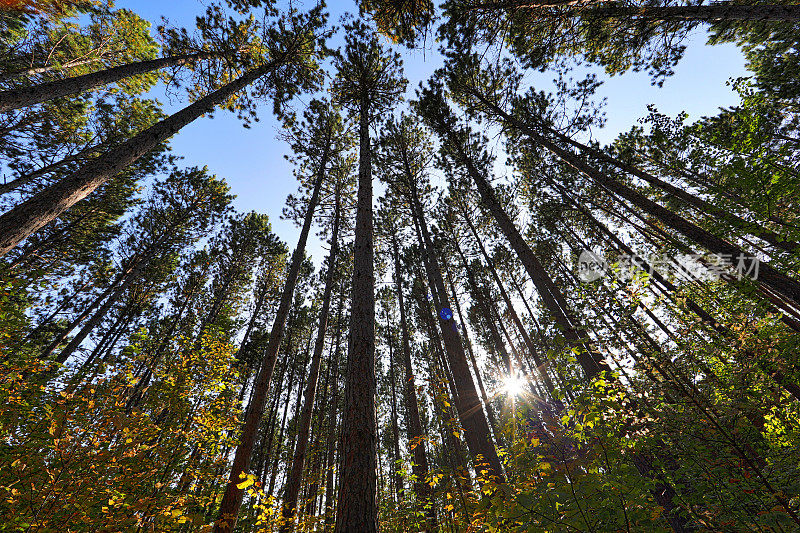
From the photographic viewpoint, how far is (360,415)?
3.60 metres

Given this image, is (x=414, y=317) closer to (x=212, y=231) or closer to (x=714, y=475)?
(x=212, y=231)

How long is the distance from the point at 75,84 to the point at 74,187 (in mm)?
4754

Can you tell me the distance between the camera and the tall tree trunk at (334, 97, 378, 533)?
3.00 meters

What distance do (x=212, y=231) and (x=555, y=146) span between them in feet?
59.1

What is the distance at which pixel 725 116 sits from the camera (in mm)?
11516

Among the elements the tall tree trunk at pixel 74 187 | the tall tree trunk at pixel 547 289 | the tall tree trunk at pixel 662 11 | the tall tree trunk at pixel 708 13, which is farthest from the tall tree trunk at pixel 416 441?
the tall tree trunk at pixel 708 13

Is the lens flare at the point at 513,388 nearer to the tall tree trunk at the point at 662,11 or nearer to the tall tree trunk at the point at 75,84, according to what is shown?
the tall tree trunk at the point at 662,11

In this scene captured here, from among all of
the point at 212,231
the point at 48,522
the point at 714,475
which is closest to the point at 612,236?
the point at 714,475

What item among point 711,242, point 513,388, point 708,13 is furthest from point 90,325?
point 708,13

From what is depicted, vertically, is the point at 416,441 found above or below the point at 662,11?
below

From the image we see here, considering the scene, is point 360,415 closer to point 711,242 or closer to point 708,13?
point 711,242

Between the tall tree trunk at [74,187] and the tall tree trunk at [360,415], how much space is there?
4.68 metres

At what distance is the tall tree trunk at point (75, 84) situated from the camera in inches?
225

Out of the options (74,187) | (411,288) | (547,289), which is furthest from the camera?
(411,288)
